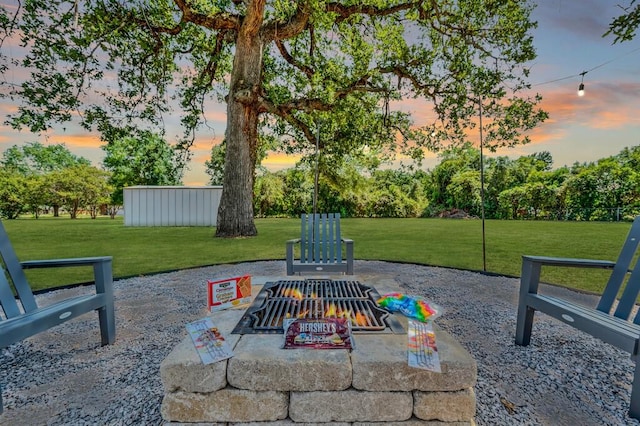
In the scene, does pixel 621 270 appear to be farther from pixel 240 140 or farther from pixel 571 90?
pixel 240 140

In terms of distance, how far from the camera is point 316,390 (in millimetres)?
1242

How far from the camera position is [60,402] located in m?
1.50

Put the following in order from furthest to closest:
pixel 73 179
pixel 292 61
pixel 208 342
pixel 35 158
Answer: pixel 35 158 < pixel 73 179 < pixel 292 61 < pixel 208 342

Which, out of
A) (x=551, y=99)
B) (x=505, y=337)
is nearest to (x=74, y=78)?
(x=505, y=337)

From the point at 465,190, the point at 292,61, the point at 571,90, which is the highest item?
the point at 292,61

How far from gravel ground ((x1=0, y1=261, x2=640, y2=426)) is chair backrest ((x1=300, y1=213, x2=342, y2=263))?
119cm

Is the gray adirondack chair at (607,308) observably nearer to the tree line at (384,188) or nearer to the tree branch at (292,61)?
the tree branch at (292,61)

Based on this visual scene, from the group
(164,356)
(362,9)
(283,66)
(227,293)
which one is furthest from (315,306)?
(283,66)

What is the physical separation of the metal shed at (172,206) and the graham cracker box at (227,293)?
1011 cm

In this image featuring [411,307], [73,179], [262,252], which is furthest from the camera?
[73,179]

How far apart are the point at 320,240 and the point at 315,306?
165 centimetres

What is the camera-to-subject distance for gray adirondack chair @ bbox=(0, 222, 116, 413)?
1.47 metres

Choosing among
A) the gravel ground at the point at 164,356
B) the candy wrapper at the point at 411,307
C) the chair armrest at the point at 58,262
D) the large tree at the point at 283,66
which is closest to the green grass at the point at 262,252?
the gravel ground at the point at 164,356

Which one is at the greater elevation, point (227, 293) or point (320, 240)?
point (320, 240)
